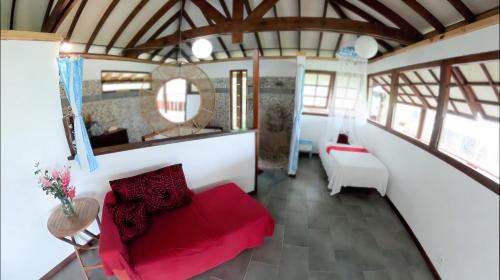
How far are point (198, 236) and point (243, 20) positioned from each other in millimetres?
2995

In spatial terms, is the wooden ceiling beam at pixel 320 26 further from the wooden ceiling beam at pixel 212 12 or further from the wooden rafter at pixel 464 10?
the wooden rafter at pixel 464 10

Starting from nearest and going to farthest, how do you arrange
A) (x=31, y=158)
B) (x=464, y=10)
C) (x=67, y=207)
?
(x=31, y=158), (x=67, y=207), (x=464, y=10)

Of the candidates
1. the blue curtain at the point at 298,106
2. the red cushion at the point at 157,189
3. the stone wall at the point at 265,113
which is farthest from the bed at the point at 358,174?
the red cushion at the point at 157,189

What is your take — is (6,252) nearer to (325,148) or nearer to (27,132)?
(27,132)

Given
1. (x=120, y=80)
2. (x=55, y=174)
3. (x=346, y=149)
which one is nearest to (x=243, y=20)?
(x=346, y=149)

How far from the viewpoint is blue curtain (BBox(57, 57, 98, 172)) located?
1610mm

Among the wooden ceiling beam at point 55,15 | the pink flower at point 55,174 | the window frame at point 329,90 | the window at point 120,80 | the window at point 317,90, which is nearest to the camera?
the pink flower at point 55,174

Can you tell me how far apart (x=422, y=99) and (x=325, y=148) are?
5.45 ft

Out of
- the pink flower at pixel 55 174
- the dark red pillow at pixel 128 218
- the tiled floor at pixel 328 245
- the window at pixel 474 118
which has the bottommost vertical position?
the tiled floor at pixel 328 245

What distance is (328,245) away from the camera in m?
2.21

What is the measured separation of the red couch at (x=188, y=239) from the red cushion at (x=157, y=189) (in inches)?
3.7

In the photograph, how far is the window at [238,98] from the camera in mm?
3240

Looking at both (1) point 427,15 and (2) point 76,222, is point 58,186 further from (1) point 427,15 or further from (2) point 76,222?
(1) point 427,15

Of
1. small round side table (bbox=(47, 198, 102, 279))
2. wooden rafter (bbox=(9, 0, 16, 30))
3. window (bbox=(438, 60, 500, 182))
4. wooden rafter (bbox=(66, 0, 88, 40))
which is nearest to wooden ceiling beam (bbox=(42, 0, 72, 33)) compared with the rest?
wooden rafter (bbox=(9, 0, 16, 30))
